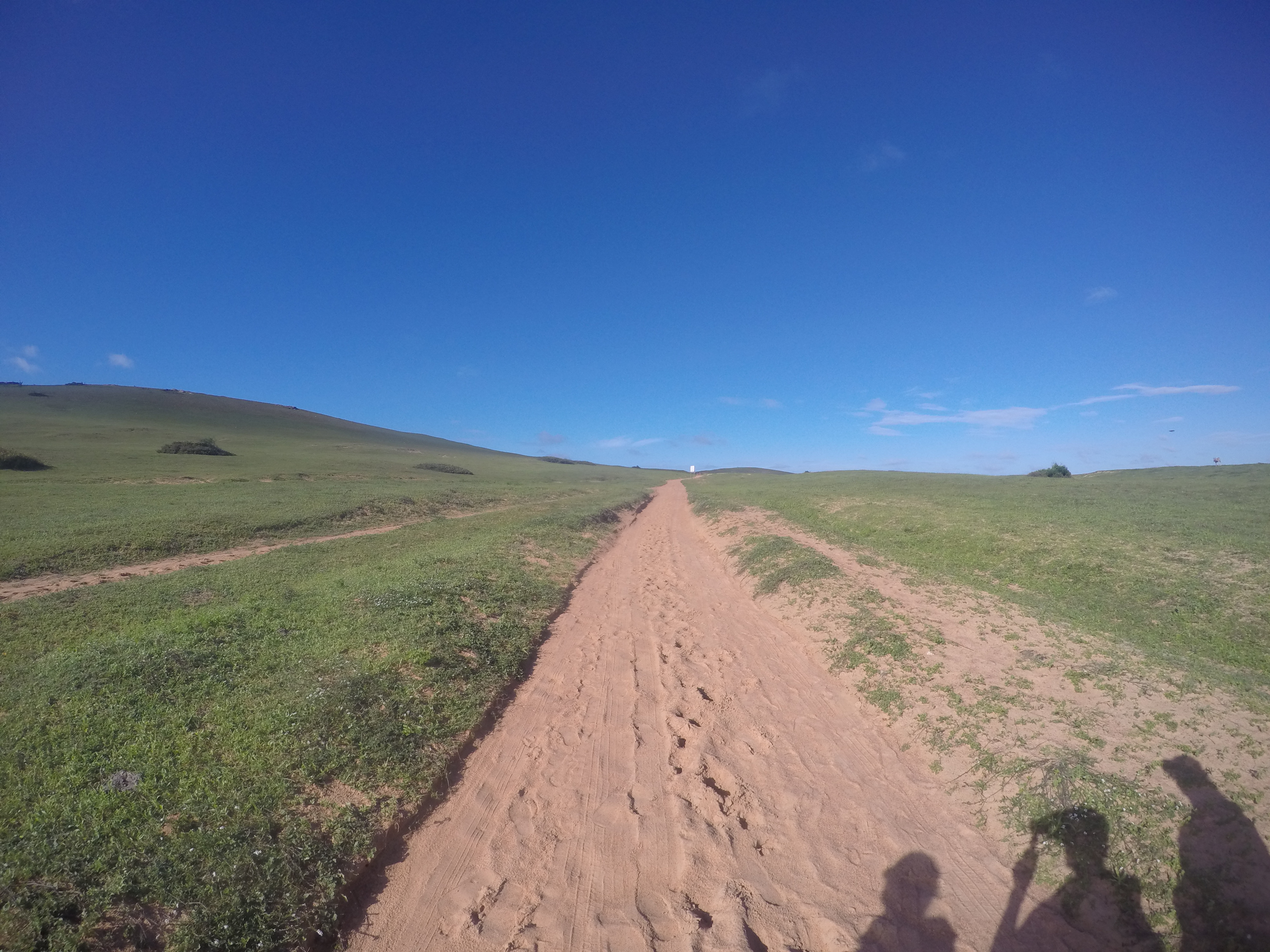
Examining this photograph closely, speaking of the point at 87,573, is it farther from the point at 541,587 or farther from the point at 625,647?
the point at 625,647

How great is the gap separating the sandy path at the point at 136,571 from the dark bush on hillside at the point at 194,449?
1578 inches

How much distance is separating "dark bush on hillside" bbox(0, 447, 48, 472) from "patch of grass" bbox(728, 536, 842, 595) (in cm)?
4351

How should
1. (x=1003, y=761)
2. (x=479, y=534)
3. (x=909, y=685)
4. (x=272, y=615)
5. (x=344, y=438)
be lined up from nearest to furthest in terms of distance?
(x=1003, y=761), (x=909, y=685), (x=272, y=615), (x=479, y=534), (x=344, y=438)

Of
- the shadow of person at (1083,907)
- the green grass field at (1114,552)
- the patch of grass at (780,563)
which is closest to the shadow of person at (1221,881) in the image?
the shadow of person at (1083,907)

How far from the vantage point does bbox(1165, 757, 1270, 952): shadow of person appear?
4336 millimetres

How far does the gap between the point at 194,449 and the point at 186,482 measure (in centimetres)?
2093

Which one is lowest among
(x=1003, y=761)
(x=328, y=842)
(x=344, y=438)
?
(x=328, y=842)

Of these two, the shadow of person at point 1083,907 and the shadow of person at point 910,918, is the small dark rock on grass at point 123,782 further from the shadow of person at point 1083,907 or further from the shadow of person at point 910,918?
the shadow of person at point 1083,907

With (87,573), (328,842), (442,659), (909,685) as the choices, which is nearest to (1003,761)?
(909,685)

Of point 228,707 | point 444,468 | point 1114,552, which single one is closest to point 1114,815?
point 228,707

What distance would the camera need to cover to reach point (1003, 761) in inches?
259

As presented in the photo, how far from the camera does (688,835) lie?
5.80m

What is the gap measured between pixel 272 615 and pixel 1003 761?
13.0 m

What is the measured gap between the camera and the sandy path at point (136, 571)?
12.6m
